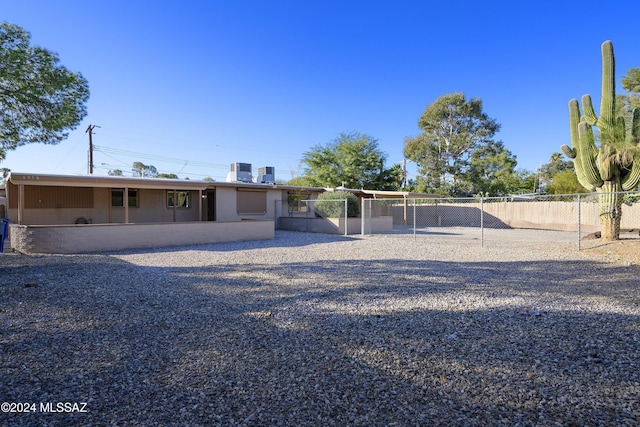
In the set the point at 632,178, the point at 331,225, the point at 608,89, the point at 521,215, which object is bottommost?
the point at 331,225

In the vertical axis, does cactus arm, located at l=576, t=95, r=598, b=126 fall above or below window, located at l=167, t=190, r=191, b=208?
above

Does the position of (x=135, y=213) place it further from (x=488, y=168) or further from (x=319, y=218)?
(x=488, y=168)

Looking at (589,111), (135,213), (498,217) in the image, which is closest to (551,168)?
(498,217)

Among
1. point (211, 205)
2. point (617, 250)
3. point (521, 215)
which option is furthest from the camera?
point (521, 215)

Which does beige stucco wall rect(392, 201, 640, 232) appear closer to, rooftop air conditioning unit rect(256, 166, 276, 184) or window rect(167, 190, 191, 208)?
rooftop air conditioning unit rect(256, 166, 276, 184)

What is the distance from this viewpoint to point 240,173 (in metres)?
20.5

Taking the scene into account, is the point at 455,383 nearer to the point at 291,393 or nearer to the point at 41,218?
the point at 291,393

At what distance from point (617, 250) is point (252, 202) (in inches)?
581

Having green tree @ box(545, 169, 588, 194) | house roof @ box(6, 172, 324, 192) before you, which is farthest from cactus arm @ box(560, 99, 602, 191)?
green tree @ box(545, 169, 588, 194)

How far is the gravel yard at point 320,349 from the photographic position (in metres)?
2.45

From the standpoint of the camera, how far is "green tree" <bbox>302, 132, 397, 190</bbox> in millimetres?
31984

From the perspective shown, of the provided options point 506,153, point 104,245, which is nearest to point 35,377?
point 104,245

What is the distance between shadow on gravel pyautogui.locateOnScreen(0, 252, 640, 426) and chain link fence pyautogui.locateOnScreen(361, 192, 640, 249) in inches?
470

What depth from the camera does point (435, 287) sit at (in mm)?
6148
